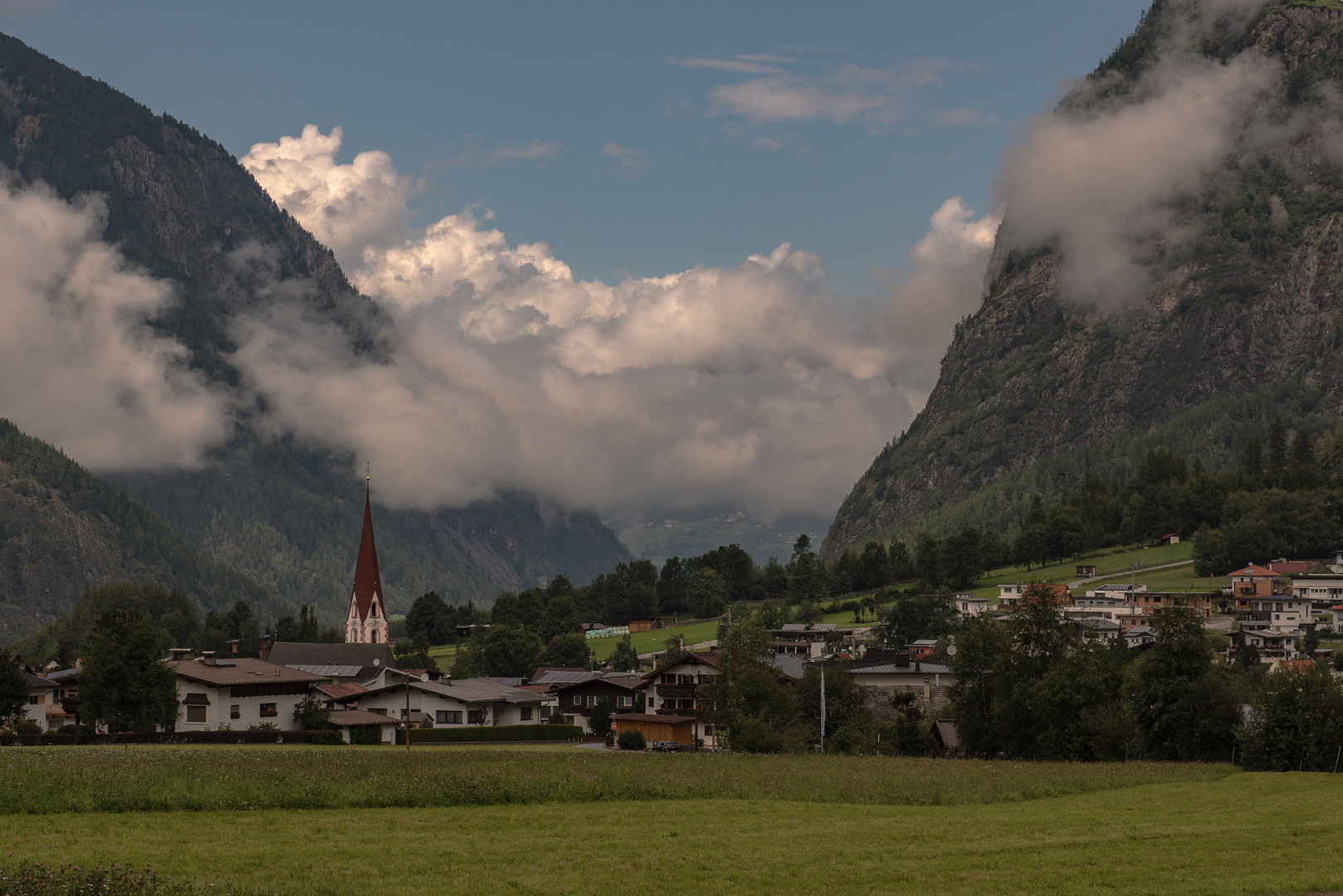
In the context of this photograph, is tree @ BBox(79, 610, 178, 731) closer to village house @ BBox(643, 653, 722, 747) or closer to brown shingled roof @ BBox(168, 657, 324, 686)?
brown shingled roof @ BBox(168, 657, 324, 686)

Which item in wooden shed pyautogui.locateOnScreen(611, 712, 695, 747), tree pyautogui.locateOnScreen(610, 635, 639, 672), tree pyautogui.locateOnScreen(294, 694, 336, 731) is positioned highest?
tree pyautogui.locateOnScreen(610, 635, 639, 672)

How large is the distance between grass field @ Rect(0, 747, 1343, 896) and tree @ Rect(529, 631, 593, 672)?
144259 mm

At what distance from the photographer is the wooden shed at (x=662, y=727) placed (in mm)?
→ 101438

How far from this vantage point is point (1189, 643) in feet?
234

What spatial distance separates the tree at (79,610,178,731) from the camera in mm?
84375

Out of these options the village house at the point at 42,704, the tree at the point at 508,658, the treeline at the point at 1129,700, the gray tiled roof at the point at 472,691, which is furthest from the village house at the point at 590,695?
the tree at the point at 508,658

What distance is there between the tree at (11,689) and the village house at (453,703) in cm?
2629

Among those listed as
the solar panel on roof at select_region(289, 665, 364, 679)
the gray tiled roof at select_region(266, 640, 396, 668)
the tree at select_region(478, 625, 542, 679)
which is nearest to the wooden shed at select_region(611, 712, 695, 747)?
the solar panel on roof at select_region(289, 665, 364, 679)

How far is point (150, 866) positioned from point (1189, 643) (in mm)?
61418

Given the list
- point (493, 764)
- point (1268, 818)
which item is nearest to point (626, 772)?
point (493, 764)

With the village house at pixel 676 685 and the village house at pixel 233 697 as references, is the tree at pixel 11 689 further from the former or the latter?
the village house at pixel 676 685

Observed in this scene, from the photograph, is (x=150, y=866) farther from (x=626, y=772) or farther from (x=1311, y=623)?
(x=1311, y=623)

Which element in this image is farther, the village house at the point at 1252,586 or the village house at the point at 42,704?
the village house at the point at 1252,586

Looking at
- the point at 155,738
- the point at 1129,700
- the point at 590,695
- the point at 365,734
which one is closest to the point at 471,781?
the point at 155,738
